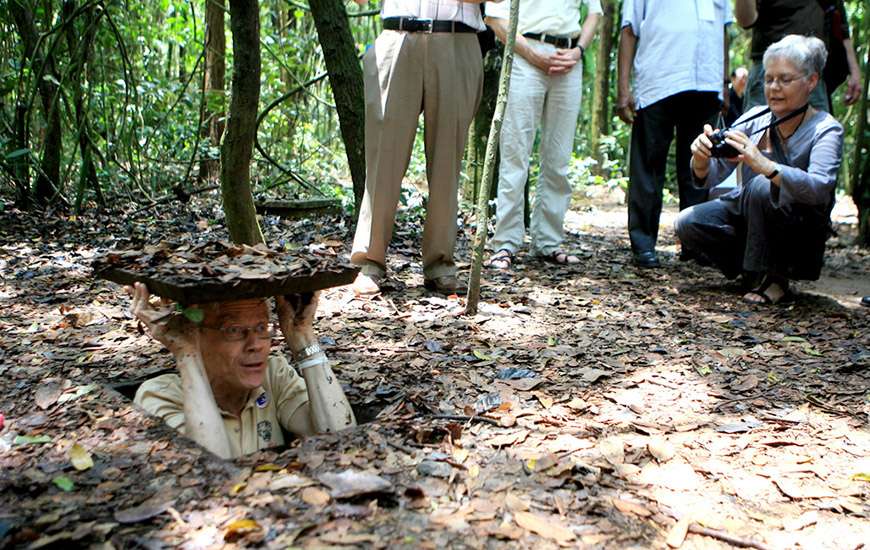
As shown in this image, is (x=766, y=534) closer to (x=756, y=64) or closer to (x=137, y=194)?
(x=756, y=64)

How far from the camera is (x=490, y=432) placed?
116 inches

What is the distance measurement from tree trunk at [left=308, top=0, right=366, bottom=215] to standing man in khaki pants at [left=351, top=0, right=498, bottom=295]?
966 millimetres

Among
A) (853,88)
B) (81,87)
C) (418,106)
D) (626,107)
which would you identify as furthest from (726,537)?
(81,87)

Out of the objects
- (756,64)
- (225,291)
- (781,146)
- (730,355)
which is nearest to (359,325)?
(225,291)

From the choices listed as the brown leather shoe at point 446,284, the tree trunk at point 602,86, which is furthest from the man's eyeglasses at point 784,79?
the tree trunk at point 602,86

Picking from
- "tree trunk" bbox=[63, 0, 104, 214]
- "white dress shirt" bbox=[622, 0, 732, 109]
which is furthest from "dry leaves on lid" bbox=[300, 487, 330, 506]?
"tree trunk" bbox=[63, 0, 104, 214]

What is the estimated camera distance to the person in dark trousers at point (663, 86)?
223 inches

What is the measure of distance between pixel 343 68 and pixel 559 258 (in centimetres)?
206

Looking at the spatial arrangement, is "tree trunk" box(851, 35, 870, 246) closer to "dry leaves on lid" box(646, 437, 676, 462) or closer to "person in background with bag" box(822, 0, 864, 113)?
"person in background with bag" box(822, 0, 864, 113)

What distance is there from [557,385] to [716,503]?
1048 mm

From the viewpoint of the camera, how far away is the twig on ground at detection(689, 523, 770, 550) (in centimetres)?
224

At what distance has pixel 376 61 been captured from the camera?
4.48 meters

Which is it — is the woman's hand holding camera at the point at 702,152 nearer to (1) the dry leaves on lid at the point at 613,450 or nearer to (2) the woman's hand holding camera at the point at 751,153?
(2) the woman's hand holding camera at the point at 751,153

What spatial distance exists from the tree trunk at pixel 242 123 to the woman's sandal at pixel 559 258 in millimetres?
2374
